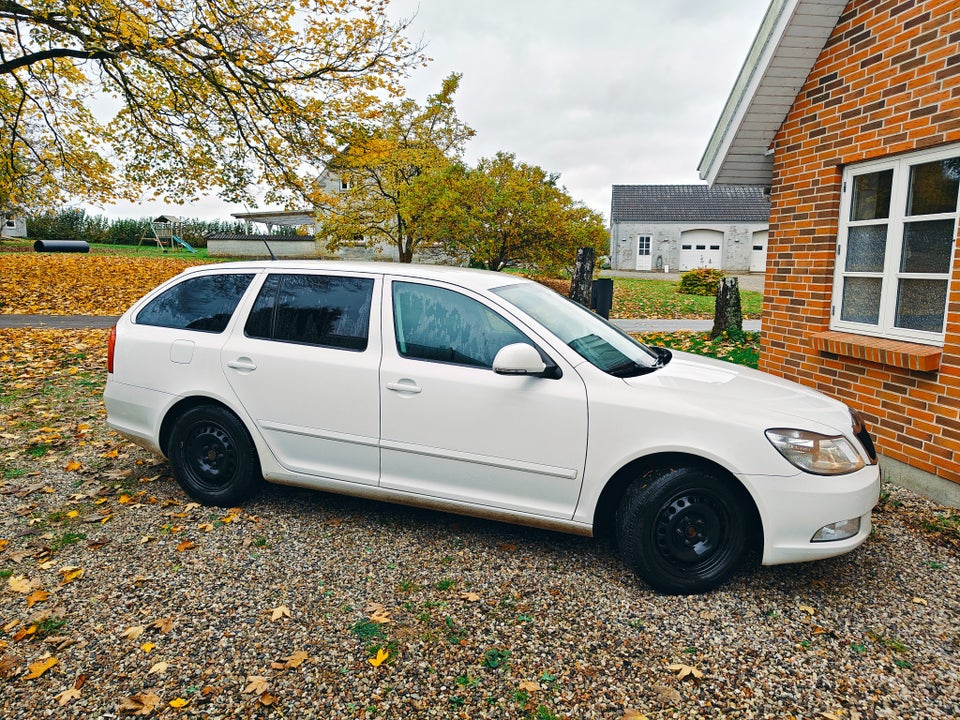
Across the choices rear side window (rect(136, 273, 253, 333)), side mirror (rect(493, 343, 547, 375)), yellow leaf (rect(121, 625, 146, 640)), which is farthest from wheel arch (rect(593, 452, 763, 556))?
rear side window (rect(136, 273, 253, 333))

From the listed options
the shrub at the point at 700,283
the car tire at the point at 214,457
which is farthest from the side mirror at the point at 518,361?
the shrub at the point at 700,283

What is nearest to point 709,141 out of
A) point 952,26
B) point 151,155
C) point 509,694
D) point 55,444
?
point 952,26

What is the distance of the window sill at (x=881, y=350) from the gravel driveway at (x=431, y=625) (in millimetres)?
1242

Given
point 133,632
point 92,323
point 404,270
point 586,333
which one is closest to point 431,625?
point 133,632

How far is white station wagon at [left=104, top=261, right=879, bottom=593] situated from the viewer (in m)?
3.33

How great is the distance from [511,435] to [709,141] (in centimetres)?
501

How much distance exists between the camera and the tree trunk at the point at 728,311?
38.3 feet

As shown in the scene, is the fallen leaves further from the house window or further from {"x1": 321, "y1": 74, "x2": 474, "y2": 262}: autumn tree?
the house window

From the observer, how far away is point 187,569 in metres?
3.73

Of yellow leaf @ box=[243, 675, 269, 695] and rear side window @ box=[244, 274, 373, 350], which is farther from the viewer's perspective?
rear side window @ box=[244, 274, 373, 350]

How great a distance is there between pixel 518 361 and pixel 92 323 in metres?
13.8

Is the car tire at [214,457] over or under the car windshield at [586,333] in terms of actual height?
under

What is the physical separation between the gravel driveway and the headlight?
2.58 feet

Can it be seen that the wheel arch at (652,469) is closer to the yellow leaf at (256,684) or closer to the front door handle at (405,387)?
the front door handle at (405,387)
